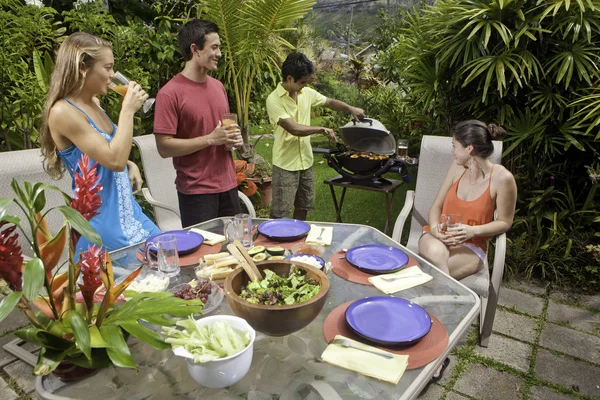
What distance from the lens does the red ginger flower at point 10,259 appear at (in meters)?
0.77

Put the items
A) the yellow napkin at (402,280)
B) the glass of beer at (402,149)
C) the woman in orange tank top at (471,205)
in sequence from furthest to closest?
the glass of beer at (402,149)
the woman in orange tank top at (471,205)
the yellow napkin at (402,280)

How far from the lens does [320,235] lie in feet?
6.60

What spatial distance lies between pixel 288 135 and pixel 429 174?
1261 millimetres

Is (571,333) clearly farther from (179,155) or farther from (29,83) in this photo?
(29,83)

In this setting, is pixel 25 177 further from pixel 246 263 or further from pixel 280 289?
pixel 280 289

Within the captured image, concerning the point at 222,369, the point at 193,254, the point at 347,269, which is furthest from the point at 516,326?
the point at 222,369

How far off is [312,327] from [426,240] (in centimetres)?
146

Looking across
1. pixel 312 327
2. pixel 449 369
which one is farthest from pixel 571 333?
pixel 312 327

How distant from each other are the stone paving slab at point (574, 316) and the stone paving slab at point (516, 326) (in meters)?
0.20

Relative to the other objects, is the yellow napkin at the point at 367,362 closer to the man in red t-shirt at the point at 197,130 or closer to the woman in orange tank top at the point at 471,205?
the woman in orange tank top at the point at 471,205

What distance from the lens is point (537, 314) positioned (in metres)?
2.97

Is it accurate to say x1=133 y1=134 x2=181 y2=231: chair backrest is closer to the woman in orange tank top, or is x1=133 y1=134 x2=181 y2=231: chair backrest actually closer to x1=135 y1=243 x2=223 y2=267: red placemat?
x1=135 y1=243 x2=223 y2=267: red placemat

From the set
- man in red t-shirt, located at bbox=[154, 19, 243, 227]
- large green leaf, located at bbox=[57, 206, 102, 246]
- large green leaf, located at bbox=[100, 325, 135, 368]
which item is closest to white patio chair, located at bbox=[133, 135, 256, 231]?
man in red t-shirt, located at bbox=[154, 19, 243, 227]

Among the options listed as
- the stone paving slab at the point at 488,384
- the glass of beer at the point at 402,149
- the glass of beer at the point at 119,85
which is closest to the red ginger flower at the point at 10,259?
the glass of beer at the point at 119,85
